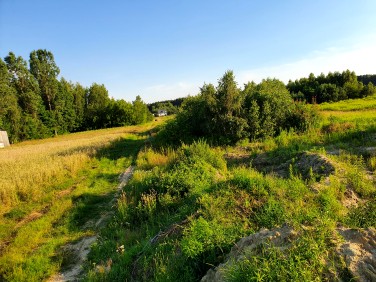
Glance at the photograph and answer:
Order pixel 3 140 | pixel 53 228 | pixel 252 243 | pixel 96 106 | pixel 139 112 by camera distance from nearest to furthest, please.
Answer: pixel 252 243, pixel 53 228, pixel 3 140, pixel 96 106, pixel 139 112

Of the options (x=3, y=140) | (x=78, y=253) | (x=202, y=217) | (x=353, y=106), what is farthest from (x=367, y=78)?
(x=78, y=253)

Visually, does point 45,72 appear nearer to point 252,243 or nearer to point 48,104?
point 48,104

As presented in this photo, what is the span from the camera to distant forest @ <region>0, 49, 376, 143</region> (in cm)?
4781

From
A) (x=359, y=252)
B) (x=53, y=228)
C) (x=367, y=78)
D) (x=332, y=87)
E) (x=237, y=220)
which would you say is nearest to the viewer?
(x=359, y=252)

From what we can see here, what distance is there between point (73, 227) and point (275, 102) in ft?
42.6

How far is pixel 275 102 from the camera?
1644cm

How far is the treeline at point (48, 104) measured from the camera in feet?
155

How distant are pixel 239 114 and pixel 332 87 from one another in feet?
155

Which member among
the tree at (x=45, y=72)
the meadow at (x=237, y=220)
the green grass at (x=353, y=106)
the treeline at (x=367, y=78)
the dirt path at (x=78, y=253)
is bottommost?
the dirt path at (x=78, y=253)

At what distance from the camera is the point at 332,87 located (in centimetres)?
5428

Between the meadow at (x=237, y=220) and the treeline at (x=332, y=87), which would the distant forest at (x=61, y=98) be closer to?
the treeline at (x=332, y=87)

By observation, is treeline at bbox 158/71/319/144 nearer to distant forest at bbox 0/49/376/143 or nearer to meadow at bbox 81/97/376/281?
meadow at bbox 81/97/376/281

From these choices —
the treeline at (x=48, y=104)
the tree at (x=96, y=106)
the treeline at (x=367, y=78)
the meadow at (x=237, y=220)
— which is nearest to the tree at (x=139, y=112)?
the treeline at (x=48, y=104)

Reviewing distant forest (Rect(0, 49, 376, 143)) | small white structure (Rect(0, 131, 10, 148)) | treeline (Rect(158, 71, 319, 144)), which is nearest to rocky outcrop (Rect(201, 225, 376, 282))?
treeline (Rect(158, 71, 319, 144))
